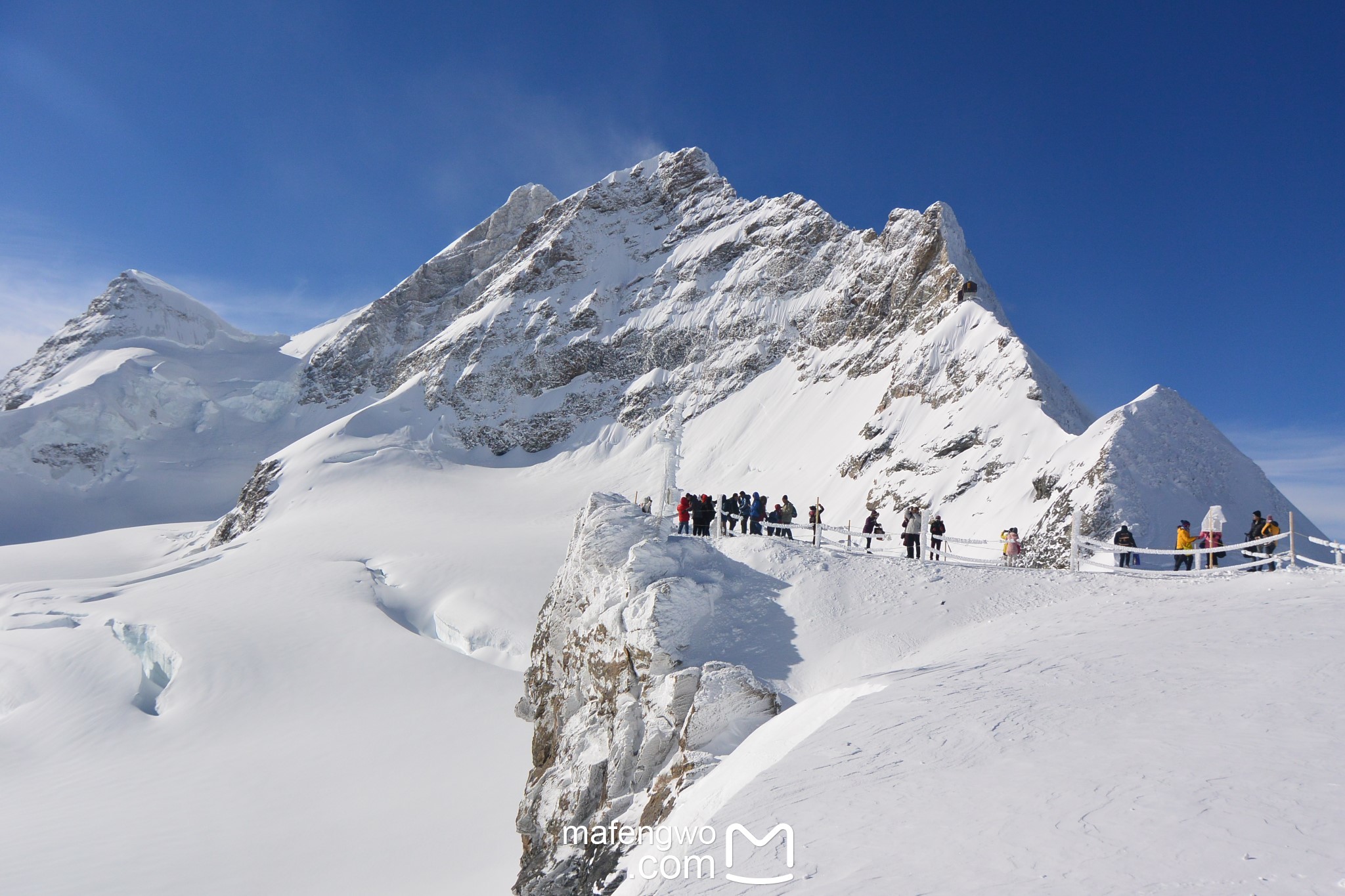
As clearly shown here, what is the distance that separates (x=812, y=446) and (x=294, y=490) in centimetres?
3574

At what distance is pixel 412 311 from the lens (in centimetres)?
8438

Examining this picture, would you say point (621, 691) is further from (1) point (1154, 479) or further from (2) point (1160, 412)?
(2) point (1160, 412)

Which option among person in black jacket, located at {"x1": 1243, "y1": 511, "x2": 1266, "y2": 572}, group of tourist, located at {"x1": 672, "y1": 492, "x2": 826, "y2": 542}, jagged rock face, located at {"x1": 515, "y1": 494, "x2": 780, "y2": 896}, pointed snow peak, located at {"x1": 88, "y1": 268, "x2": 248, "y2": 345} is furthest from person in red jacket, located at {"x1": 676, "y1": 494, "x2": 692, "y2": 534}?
pointed snow peak, located at {"x1": 88, "y1": 268, "x2": 248, "y2": 345}

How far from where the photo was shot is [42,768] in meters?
19.2

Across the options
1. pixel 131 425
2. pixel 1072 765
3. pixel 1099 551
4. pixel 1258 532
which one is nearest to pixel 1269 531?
pixel 1258 532

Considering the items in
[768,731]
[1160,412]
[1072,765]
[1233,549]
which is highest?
[1160,412]

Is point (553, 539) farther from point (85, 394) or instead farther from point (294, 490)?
point (85, 394)

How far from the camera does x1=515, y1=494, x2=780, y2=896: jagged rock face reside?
10000mm

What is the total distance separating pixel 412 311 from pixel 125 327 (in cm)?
3262

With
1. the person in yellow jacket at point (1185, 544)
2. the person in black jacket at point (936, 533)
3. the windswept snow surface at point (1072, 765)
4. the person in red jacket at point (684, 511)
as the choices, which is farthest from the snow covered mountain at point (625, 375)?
the windswept snow surface at point (1072, 765)

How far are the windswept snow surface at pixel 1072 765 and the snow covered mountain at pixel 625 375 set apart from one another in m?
14.9

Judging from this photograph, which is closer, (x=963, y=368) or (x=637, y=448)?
(x=963, y=368)

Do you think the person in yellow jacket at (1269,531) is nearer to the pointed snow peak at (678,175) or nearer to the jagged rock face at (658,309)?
the jagged rock face at (658,309)

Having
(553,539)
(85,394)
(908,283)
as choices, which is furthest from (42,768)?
(85,394)
